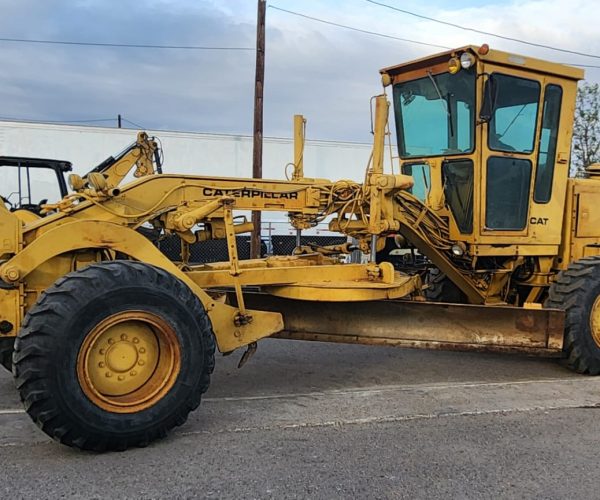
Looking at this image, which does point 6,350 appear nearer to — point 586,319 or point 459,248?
point 459,248

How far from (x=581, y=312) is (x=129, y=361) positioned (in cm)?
442

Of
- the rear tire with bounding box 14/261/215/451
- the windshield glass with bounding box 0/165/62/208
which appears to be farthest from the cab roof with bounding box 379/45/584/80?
the windshield glass with bounding box 0/165/62/208

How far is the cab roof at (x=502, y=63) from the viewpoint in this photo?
21.5 feet

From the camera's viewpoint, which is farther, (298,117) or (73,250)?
(298,117)

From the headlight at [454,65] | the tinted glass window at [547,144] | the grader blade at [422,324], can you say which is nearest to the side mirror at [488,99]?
the headlight at [454,65]

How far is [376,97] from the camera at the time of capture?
605cm

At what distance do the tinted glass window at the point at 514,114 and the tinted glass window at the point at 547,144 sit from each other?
0.16 meters

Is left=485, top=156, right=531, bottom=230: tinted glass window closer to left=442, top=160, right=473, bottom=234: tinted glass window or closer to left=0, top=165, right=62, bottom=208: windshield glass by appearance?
left=442, top=160, right=473, bottom=234: tinted glass window

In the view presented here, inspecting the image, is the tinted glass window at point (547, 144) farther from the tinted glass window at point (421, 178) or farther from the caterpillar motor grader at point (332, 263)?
the tinted glass window at point (421, 178)

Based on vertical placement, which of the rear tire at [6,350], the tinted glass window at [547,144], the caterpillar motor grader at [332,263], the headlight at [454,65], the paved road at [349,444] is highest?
the headlight at [454,65]

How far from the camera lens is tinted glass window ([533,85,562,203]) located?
23.3ft

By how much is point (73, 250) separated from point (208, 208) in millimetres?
1117

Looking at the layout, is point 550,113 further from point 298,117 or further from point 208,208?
point 208,208

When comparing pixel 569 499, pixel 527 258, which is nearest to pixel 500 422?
pixel 569 499
